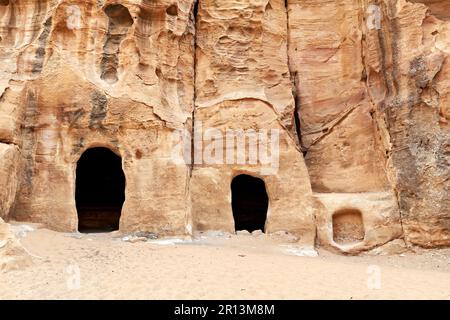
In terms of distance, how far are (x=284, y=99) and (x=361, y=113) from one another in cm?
230

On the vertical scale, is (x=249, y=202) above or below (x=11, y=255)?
above

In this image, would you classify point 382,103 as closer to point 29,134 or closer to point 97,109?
point 97,109

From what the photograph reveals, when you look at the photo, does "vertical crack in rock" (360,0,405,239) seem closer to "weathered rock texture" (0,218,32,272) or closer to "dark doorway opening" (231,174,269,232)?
"dark doorway opening" (231,174,269,232)

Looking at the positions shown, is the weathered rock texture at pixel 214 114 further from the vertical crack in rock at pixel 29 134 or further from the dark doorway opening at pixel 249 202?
the dark doorway opening at pixel 249 202

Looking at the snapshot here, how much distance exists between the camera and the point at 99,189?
1598 cm

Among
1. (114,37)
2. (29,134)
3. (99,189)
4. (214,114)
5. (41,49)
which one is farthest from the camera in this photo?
(99,189)

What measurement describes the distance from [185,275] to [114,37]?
7.63 m

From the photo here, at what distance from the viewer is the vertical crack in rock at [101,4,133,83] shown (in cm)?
1209

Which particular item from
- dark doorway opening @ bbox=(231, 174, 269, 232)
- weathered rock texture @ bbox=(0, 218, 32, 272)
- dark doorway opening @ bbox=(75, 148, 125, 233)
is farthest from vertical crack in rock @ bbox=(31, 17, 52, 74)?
dark doorway opening @ bbox=(231, 174, 269, 232)

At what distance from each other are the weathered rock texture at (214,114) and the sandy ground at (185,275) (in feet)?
4.85

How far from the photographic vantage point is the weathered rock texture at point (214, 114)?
36.8 ft

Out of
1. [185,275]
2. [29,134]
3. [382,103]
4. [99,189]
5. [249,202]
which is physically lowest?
[185,275]

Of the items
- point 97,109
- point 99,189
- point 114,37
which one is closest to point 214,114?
point 97,109

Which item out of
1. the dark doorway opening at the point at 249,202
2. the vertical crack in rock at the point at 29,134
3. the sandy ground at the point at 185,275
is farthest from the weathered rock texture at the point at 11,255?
the dark doorway opening at the point at 249,202
